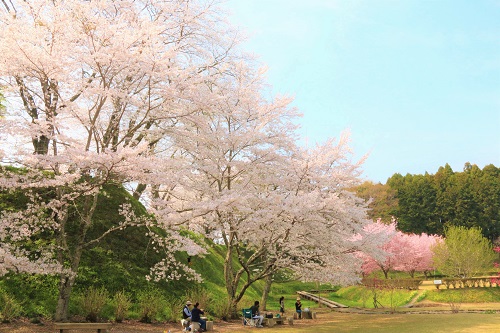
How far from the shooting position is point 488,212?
71.6 m

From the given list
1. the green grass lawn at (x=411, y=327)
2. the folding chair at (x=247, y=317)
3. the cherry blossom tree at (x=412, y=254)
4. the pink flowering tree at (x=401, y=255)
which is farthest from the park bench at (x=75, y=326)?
the cherry blossom tree at (x=412, y=254)

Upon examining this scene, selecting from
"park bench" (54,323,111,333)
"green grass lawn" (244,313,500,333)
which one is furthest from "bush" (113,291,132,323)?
"green grass lawn" (244,313,500,333)

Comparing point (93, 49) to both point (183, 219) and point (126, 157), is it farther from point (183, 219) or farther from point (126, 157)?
point (183, 219)

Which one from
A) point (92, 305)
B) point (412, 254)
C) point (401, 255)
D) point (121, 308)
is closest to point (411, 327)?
point (121, 308)

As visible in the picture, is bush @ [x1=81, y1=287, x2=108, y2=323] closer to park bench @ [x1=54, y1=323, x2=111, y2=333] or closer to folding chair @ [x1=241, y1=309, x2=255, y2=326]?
park bench @ [x1=54, y1=323, x2=111, y2=333]

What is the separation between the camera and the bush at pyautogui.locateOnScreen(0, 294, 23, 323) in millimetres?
14758

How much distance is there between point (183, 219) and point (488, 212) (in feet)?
227

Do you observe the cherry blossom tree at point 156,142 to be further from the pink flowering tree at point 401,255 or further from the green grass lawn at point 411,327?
the pink flowering tree at point 401,255

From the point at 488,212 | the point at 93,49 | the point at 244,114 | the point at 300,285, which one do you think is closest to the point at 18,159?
the point at 93,49

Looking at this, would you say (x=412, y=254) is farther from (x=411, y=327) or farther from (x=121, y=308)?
(x=121, y=308)

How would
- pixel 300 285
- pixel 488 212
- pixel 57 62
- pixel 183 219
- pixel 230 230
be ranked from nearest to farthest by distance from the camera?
pixel 57 62
pixel 183 219
pixel 230 230
pixel 300 285
pixel 488 212

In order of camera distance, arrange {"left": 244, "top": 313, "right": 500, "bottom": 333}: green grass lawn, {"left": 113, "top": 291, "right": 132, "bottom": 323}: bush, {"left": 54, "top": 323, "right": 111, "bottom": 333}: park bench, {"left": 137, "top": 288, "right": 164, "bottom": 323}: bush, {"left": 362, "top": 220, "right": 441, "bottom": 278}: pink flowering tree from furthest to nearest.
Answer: {"left": 362, "top": 220, "right": 441, "bottom": 278}: pink flowering tree
{"left": 137, "top": 288, "right": 164, "bottom": 323}: bush
{"left": 113, "top": 291, "right": 132, "bottom": 323}: bush
{"left": 244, "top": 313, "right": 500, "bottom": 333}: green grass lawn
{"left": 54, "top": 323, "right": 111, "bottom": 333}: park bench

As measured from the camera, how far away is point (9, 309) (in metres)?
15.0

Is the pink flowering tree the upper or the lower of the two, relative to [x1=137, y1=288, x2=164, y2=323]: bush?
upper
